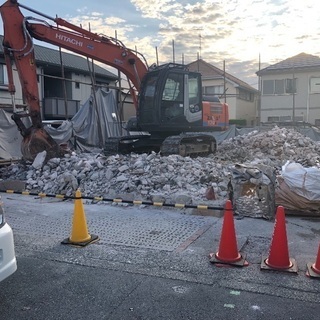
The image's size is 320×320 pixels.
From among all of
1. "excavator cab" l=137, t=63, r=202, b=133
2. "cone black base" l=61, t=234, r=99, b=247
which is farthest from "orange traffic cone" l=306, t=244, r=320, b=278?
"excavator cab" l=137, t=63, r=202, b=133

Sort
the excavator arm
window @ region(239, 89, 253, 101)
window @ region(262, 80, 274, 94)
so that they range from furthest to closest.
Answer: window @ region(239, 89, 253, 101) → window @ region(262, 80, 274, 94) → the excavator arm

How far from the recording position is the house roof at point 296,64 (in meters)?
29.9

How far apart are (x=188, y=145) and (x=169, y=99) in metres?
1.71

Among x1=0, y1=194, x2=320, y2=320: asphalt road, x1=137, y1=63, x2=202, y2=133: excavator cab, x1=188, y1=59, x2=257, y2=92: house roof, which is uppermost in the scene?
x1=188, y1=59, x2=257, y2=92: house roof

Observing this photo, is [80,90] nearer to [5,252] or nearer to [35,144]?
[35,144]

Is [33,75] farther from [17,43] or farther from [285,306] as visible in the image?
[285,306]

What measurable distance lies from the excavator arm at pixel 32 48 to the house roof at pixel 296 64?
22.4m

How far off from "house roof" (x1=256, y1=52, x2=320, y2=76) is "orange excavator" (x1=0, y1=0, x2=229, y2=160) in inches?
749

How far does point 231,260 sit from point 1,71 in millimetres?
21389

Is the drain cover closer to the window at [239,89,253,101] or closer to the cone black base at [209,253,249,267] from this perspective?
the cone black base at [209,253,249,267]

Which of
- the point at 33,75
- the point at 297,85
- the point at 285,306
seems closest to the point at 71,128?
the point at 33,75

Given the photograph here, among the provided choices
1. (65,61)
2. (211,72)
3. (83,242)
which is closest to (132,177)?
(83,242)

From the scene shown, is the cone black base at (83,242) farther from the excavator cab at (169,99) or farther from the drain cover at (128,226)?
the excavator cab at (169,99)

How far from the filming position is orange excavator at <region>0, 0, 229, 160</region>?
33.9 feet
